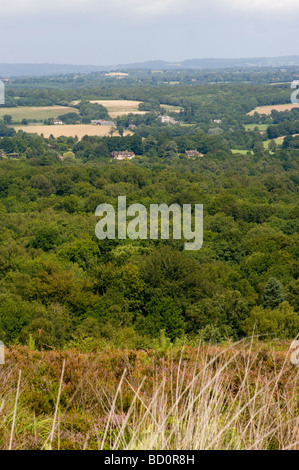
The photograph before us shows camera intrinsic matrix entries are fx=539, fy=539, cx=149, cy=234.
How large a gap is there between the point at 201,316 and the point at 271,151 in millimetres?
88947

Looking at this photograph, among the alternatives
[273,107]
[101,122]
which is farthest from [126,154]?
[273,107]

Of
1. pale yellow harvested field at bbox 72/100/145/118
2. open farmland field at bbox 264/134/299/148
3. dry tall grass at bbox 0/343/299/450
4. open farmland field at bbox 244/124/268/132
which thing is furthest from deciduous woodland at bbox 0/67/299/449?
pale yellow harvested field at bbox 72/100/145/118

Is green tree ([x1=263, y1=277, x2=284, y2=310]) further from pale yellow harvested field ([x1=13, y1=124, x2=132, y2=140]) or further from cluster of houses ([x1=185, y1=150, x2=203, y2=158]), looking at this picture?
pale yellow harvested field ([x1=13, y1=124, x2=132, y2=140])

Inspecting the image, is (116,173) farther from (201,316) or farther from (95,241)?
(201,316)

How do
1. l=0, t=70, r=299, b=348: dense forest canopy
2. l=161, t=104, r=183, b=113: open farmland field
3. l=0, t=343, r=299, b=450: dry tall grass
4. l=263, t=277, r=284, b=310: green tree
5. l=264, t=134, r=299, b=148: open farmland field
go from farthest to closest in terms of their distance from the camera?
l=161, t=104, r=183, b=113: open farmland field → l=264, t=134, r=299, b=148: open farmland field → l=263, t=277, r=284, b=310: green tree → l=0, t=70, r=299, b=348: dense forest canopy → l=0, t=343, r=299, b=450: dry tall grass

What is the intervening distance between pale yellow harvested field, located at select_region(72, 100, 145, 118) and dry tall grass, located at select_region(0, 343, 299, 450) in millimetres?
146262

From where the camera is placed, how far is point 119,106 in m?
166

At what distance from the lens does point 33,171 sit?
64.2 m

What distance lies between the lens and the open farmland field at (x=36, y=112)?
138600 mm

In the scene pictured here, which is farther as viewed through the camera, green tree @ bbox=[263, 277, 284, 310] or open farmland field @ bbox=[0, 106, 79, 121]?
open farmland field @ bbox=[0, 106, 79, 121]

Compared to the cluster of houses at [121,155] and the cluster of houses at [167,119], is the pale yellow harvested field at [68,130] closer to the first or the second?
the cluster of houses at [121,155]

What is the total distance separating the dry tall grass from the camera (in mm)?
4500
